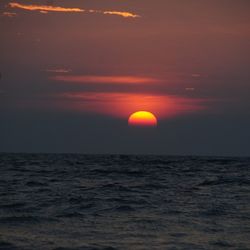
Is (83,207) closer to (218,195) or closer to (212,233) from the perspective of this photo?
(212,233)

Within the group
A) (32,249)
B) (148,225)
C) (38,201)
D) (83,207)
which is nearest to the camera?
(32,249)

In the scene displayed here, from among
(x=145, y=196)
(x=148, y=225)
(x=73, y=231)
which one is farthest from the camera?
(x=145, y=196)

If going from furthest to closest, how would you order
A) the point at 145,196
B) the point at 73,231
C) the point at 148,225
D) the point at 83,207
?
the point at 145,196 → the point at 83,207 → the point at 148,225 → the point at 73,231

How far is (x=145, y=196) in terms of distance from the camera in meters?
26.9

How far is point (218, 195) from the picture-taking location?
2814 centimetres

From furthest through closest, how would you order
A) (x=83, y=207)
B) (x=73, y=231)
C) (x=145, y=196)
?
(x=145, y=196) → (x=83, y=207) → (x=73, y=231)

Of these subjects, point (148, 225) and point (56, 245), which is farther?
point (148, 225)

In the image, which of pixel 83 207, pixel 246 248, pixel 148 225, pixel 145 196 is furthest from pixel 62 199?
pixel 246 248

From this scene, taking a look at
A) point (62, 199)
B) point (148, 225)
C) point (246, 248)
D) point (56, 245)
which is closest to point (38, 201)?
point (62, 199)

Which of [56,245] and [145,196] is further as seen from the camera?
[145,196]

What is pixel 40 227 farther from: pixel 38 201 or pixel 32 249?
pixel 38 201

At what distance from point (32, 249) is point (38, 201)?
9.94m

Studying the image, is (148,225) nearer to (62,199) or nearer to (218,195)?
(62,199)

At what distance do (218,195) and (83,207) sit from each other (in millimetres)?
8877
